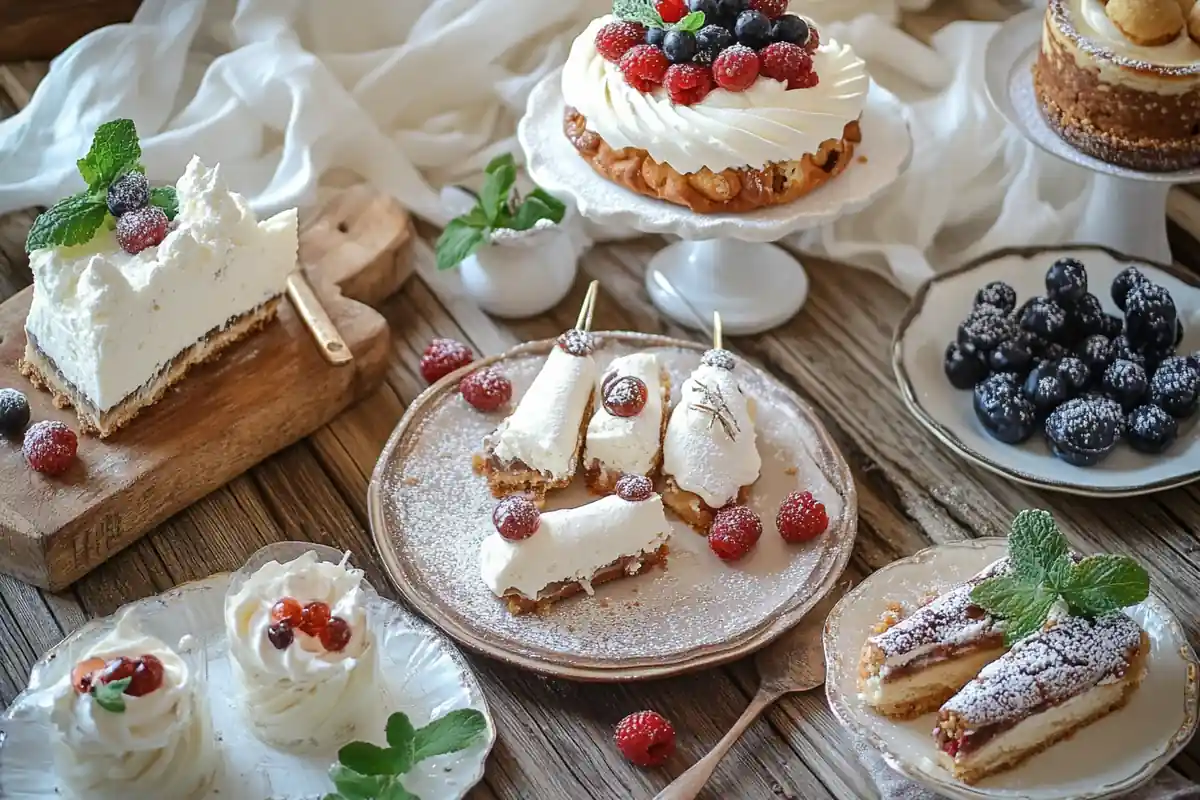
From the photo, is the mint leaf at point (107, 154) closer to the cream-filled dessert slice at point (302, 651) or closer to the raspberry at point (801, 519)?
the cream-filled dessert slice at point (302, 651)

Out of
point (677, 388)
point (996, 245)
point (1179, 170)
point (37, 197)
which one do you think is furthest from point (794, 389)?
point (37, 197)

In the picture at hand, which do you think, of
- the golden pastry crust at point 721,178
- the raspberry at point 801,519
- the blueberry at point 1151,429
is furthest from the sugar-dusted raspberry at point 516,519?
the blueberry at point 1151,429

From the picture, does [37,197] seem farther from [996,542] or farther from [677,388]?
[996,542]

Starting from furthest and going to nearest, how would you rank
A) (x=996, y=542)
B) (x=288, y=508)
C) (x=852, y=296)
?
(x=852, y=296) → (x=288, y=508) → (x=996, y=542)

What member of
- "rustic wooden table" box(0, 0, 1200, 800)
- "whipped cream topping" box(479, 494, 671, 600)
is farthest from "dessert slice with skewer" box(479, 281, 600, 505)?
"rustic wooden table" box(0, 0, 1200, 800)

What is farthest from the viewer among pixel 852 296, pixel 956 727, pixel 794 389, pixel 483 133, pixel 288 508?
pixel 483 133

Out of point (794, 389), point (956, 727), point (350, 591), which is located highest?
point (350, 591)

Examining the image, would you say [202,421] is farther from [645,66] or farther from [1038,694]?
[1038,694]
